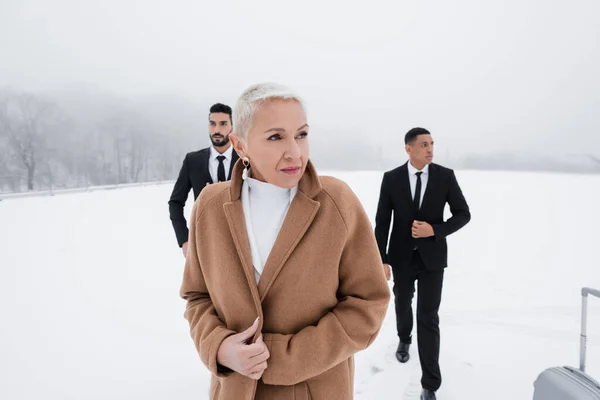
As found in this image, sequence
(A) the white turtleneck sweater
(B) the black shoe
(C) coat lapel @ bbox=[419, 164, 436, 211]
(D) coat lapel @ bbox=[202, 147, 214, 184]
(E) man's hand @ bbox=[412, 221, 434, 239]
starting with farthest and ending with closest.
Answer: (B) the black shoe < (D) coat lapel @ bbox=[202, 147, 214, 184] < (C) coat lapel @ bbox=[419, 164, 436, 211] < (E) man's hand @ bbox=[412, 221, 434, 239] < (A) the white turtleneck sweater

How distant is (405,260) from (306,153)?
6.26ft

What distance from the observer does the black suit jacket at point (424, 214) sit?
2.51 metres

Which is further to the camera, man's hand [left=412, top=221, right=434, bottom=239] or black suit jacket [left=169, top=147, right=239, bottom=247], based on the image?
black suit jacket [left=169, top=147, right=239, bottom=247]

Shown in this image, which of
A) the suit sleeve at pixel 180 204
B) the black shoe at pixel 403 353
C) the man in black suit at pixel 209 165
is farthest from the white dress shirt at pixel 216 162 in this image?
the black shoe at pixel 403 353

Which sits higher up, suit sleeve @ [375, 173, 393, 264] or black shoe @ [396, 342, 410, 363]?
suit sleeve @ [375, 173, 393, 264]

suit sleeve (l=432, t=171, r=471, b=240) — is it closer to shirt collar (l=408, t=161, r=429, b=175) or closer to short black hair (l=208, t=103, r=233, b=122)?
shirt collar (l=408, t=161, r=429, b=175)

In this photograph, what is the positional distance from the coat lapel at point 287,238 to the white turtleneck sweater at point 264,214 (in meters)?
0.05

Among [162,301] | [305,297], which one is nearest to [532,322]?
[305,297]

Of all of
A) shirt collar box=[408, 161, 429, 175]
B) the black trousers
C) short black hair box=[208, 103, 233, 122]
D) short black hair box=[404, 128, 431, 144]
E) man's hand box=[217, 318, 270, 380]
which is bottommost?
the black trousers

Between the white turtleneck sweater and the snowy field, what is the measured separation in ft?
6.85

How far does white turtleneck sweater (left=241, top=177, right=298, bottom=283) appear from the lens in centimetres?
110

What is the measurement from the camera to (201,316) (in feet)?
3.83

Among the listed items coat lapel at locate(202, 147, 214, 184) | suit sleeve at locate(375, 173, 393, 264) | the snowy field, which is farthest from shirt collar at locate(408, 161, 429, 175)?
the snowy field

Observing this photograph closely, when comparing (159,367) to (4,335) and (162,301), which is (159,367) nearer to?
(162,301)
